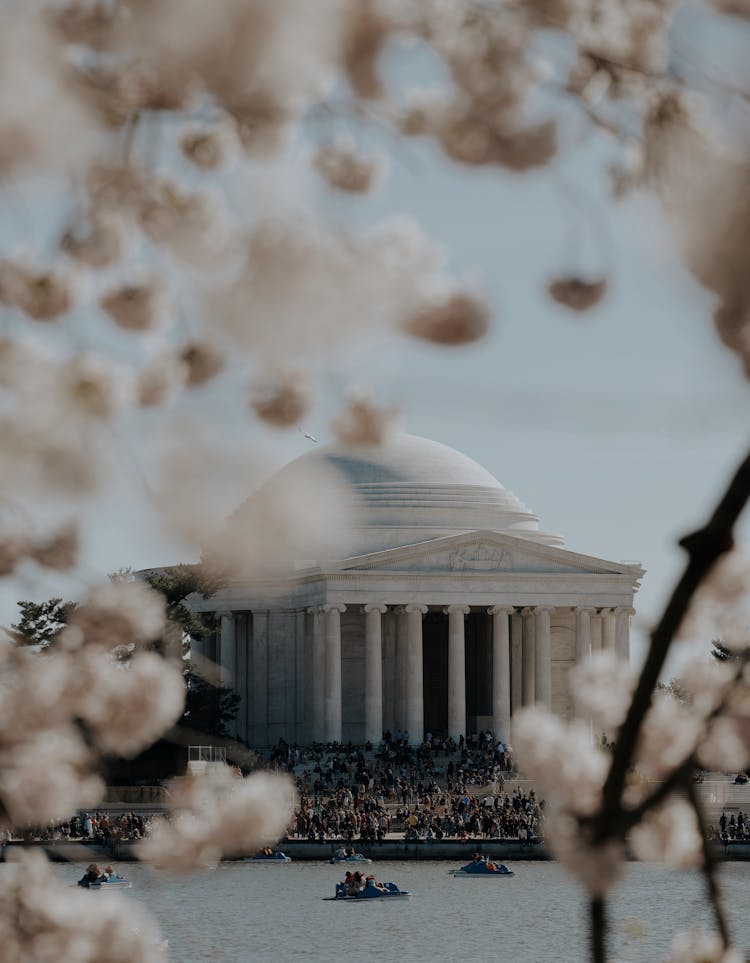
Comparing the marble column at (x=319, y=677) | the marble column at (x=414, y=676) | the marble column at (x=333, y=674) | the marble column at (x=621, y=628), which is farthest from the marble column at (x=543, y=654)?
the marble column at (x=319, y=677)

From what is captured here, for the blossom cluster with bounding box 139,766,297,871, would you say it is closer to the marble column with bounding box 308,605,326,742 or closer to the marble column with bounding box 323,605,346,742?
the marble column with bounding box 323,605,346,742

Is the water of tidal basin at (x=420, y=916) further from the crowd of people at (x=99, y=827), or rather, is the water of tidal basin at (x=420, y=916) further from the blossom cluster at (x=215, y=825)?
the blossom cluster at (x=215, y=825)

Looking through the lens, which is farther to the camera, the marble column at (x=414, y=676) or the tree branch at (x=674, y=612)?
the marble column at (x=414, y=676)

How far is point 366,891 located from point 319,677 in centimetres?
5903

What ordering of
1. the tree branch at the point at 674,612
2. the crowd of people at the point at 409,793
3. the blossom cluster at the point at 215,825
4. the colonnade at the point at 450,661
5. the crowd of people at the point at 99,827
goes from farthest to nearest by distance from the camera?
the colonnade at the point at 450,661
the crowd of people at the point at 409,793
the crowd of people at the point at 99,827
the blossom cluster at the point at 215,825
the tree branch at the point at 674,612

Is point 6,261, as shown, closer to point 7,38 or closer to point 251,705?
point 7,38

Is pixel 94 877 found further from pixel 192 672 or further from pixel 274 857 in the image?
pixel 192 672

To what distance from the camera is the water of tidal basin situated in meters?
54.8

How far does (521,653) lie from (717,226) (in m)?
126

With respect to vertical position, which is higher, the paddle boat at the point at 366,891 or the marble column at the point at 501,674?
the marble column at the point at 501,674

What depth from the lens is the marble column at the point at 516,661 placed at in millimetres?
129750

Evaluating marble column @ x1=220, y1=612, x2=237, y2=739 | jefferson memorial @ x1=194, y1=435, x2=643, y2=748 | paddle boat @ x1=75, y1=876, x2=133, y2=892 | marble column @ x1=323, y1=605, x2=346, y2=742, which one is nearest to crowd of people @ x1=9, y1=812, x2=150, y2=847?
paddle boat @ x1=75, y1=876, x2=133, y2=892

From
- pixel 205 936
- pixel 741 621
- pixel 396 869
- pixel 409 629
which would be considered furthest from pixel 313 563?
pixel 741 621

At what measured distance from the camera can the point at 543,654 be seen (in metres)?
126
